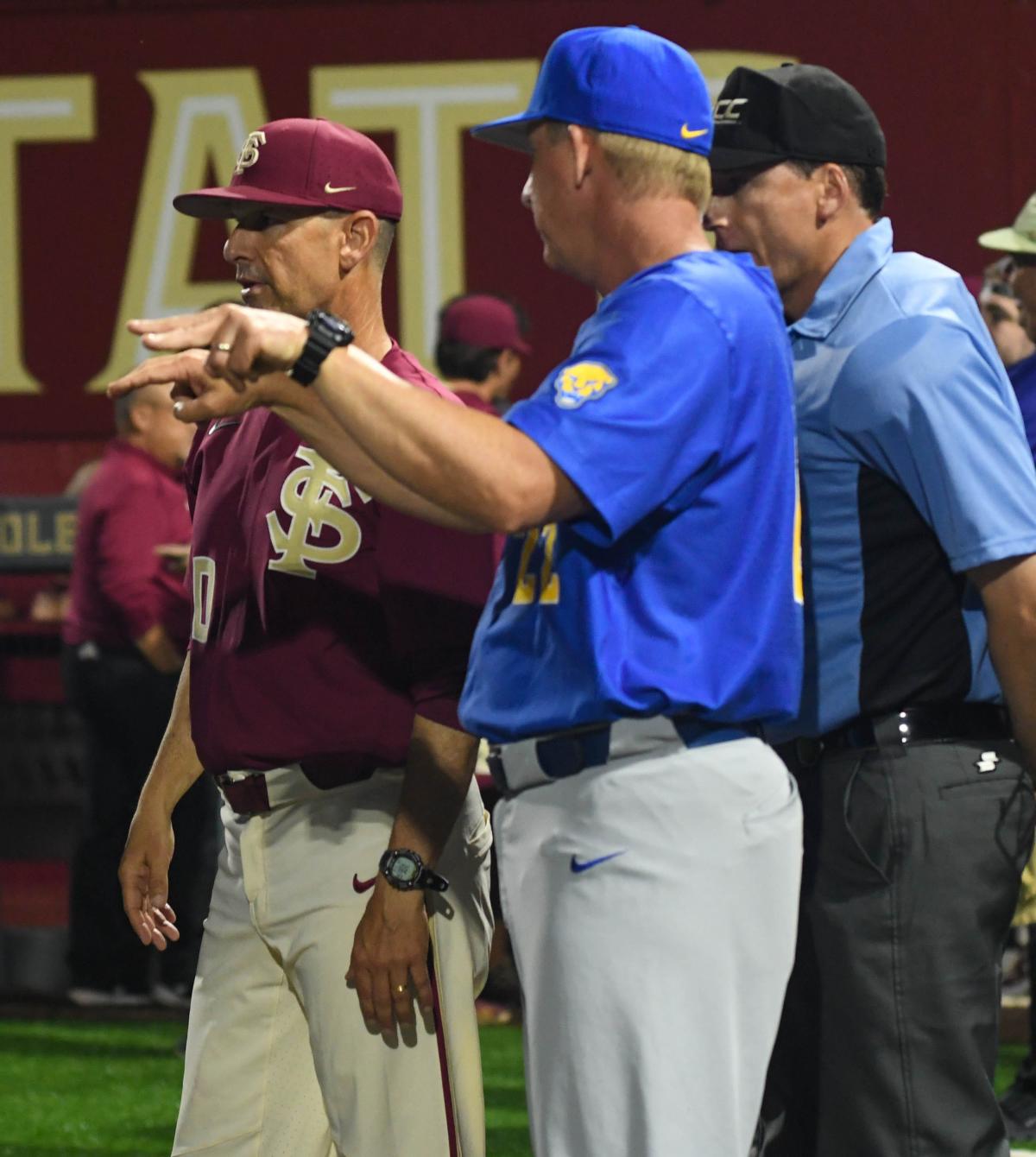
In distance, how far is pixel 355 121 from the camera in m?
8.49

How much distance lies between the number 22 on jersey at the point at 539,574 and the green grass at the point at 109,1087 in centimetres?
255

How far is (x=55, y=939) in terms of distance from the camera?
272 inches

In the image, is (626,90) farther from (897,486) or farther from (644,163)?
(897,486)

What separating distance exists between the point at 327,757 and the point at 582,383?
800 mm

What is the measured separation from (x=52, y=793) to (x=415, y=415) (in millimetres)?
5600

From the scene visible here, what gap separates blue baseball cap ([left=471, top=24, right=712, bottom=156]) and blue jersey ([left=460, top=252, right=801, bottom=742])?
5.8 inches

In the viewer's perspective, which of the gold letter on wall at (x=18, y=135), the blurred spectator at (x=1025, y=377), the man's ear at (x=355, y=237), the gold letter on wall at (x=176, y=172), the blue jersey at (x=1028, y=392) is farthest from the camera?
the gold letter on wall at (x=18, y=135)

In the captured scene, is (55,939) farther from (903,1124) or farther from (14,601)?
(903,1124)

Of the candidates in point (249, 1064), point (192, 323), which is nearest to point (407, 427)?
point (192, 323)

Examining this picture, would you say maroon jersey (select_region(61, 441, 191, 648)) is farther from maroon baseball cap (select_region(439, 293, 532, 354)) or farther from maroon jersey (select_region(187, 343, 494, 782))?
maroon jersey (select_region(187, 343, 494, 782))

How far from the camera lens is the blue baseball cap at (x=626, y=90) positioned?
2.20 m

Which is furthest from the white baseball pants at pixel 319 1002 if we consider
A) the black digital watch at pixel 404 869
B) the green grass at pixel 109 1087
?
the green grass at pixel 109 1087

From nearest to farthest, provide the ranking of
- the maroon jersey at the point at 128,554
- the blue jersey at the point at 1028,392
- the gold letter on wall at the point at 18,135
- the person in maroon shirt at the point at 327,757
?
the person in maroon shirt at the point at 327,757 → the blue jersey at the point at 1028,392 → the maroon jersey at the point at 128,554 → the gold letter on wall at the point at 18,135

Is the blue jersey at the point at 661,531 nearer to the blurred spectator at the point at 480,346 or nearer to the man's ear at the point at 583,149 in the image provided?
the man's ear at the point at 583,149
